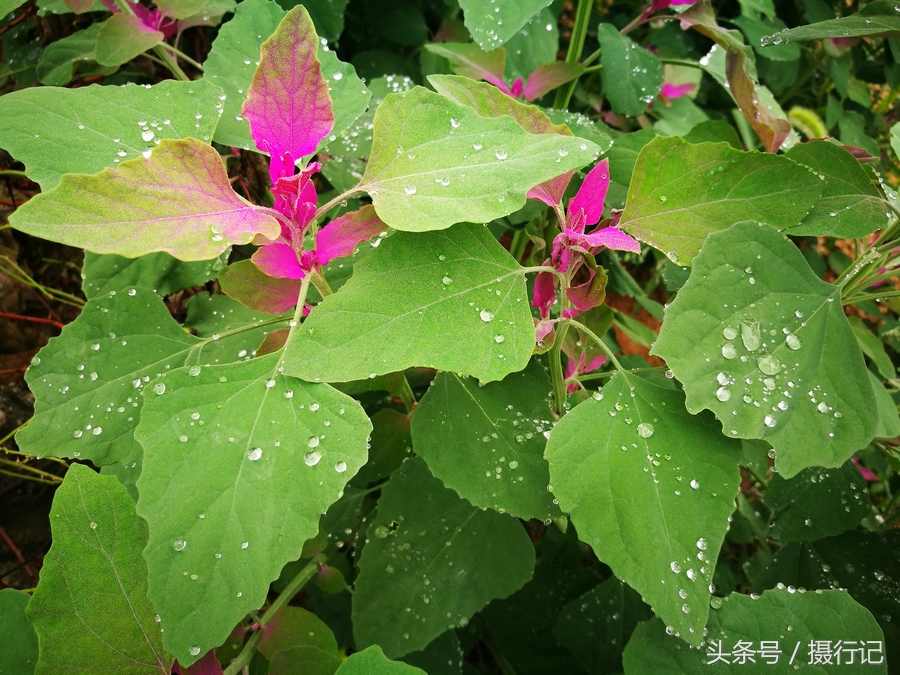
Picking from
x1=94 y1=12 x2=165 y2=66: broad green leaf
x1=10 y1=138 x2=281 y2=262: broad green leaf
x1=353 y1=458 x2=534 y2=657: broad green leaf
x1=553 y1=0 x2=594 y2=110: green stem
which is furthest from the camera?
x1=553 y1=0 x2=594 y2=110: green stem

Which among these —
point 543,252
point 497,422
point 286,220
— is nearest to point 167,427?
point 286,220

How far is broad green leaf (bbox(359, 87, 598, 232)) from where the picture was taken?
0.49 m

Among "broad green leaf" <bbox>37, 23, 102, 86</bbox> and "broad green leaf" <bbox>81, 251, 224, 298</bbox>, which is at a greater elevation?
"broad green leaf" <bbox>37, 23, 102, 86</bbox>

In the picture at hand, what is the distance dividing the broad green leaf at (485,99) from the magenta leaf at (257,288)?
0.27 metres

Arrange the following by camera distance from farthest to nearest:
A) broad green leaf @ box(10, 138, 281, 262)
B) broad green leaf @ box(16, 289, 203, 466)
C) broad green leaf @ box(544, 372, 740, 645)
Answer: broad green leaf @ box(16, 289, 203, 466)
broad green leaf @ box(544, 372, 740, 645)
broad green leaf @ box(10, 138, 281, 262)

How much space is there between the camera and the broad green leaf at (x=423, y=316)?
1.66ft

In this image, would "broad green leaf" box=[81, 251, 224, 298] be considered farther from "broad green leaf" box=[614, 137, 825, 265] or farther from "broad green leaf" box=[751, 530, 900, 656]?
"broad green leaf" box=[751, 530, 900, 656]

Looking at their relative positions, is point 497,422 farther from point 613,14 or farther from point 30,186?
point 613,14

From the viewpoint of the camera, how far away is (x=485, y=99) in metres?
0.61

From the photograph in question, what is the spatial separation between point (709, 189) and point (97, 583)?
0.74 metres

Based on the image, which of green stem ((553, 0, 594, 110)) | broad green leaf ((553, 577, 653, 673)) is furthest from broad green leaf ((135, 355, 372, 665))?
green stem ((553, 0, 594, 110))

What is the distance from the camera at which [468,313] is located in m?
0.55

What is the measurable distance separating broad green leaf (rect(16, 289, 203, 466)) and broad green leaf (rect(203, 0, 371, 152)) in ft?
0.76

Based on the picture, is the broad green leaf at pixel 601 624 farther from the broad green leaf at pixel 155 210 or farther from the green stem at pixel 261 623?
→ the broad green leaf at pixel 155 210
